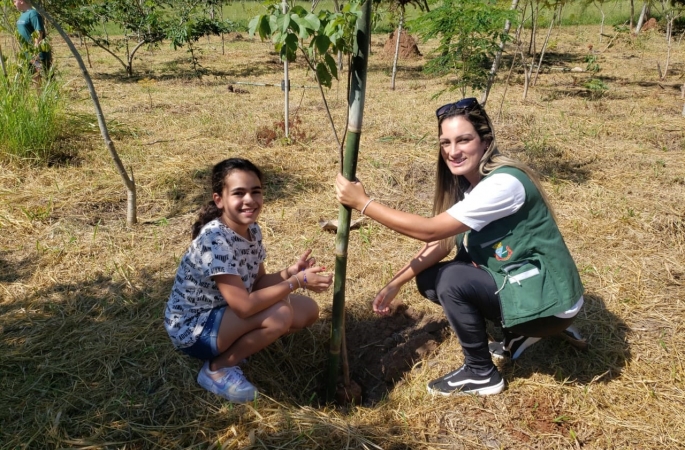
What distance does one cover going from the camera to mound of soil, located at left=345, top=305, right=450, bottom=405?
243 cm

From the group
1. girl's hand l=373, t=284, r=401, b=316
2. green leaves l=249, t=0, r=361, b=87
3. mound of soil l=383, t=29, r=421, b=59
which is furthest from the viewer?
mound of soil l=383, t=29, r=421, b=59

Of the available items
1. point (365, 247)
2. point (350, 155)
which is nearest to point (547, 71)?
point (365, 247)

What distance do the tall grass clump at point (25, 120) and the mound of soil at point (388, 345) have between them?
11.0ft

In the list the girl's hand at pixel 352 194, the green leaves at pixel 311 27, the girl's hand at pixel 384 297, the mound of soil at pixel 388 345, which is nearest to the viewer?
the green leaves at pixel 311 27

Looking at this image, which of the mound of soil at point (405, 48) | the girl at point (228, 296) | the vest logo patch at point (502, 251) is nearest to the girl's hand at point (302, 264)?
the girl at point (228, 296)

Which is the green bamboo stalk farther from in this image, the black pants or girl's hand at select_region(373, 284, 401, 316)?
the black pants

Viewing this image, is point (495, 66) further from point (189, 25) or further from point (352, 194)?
point (189, 25)

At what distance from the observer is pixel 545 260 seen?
6.23 feet

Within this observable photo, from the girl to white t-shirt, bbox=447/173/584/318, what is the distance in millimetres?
589

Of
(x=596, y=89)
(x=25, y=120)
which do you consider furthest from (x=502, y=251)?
(x=596, y=89)

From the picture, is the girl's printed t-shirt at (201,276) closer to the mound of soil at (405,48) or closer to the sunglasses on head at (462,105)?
the sunglasses on head at (462,105)

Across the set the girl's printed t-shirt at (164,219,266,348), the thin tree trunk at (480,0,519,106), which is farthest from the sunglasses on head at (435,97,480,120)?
the thin tree trunk at (480,0,519,106)

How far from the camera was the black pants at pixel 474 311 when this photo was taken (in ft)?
6.52

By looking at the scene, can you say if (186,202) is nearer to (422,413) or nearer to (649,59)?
(422,413)
